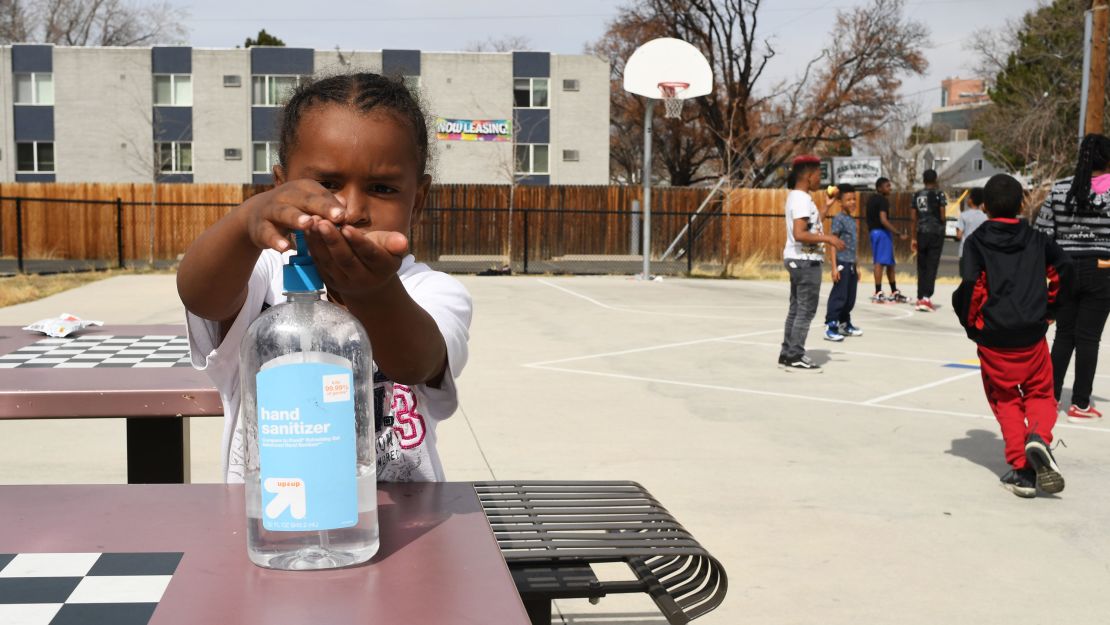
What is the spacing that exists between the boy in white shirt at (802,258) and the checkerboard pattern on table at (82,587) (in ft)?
25.1

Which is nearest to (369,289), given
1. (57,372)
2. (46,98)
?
(57,372)

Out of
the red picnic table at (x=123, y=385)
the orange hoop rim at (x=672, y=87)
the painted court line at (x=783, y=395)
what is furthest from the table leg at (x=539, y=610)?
the orange hoop rim at (x=672, y=87)

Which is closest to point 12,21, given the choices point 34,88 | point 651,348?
point 34,88

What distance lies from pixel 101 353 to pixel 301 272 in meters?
2.55

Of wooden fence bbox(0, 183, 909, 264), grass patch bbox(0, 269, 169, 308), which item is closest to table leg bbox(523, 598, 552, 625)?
grass patch bbox(0, 269, 169, 308)

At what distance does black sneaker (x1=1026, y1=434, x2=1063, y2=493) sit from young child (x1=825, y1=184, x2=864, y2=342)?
5338 mm

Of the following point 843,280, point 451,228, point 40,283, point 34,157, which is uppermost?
point 34,157

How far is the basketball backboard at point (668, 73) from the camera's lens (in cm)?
1991

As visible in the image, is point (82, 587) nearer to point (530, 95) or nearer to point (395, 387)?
point (395, 387)

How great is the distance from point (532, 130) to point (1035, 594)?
37.2 m

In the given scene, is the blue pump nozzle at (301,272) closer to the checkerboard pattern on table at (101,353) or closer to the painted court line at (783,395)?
the checkerboard pattern on table at (101,353)

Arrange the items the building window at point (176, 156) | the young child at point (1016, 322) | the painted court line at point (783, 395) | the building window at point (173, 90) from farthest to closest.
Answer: the building window at point (176, 156) < the building window at point (173, 90) < the painted court line at point (783, 395) < the young child at point (1016, 322)

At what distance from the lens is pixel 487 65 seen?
128 ft

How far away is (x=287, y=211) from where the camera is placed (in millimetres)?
1278
